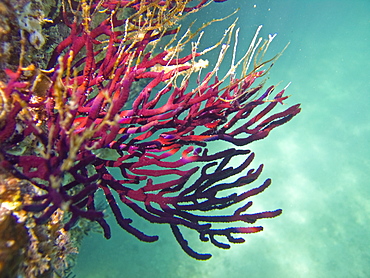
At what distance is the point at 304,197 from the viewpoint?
42.4ft

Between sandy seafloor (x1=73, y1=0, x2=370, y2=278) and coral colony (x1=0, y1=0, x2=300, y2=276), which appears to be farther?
sandy seafloor (x1=73, y1=0, x2=370, y2=278)

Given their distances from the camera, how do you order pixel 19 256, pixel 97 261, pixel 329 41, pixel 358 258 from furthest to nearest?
pixel 329 41 → pixel 358 258 → pixel 97 261 → pixel 19 256

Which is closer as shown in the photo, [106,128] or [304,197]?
[106,128]

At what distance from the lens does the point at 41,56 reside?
7.93 ft

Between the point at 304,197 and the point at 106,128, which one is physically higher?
the point at 304,197

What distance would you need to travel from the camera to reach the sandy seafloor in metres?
10.5

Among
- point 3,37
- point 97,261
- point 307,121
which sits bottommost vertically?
point 97,261

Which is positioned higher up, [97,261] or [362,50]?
[362,50]

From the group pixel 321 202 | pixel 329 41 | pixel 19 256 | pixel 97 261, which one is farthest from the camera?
pixel 329 41

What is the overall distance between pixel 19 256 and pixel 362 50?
98.1 ft

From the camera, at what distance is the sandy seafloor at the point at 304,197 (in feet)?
34.4

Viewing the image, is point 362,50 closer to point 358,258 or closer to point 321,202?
point 321,202

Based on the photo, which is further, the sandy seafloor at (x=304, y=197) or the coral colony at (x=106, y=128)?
the sandy seafloor at (x=304, y=197)

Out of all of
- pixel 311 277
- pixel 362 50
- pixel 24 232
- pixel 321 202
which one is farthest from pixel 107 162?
pixel 362 50
